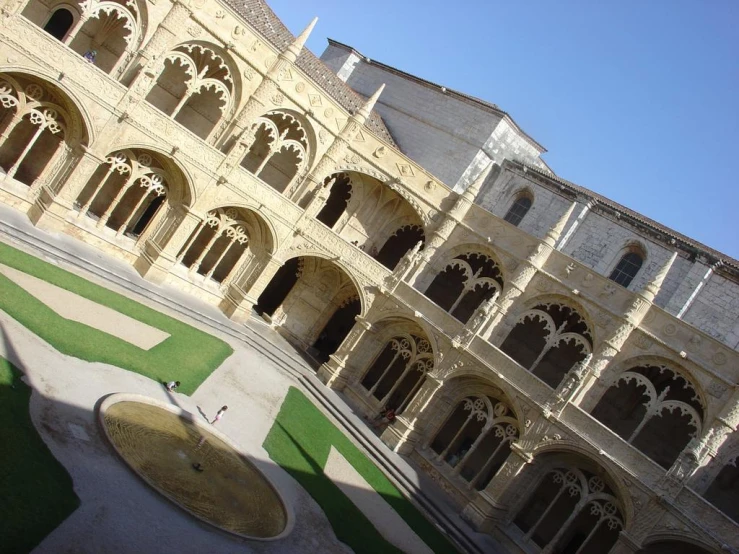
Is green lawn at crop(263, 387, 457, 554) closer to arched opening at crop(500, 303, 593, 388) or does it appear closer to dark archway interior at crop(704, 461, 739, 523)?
arched opening at crop(500, 303, 593, 388)

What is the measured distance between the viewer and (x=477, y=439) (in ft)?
72.3

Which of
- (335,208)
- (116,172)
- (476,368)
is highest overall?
(335,208)

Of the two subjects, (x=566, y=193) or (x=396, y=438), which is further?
(x=566, y=193)

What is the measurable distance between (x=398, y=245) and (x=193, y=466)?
18.1 metres

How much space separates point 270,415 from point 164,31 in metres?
13.4

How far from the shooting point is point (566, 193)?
27.3 meters

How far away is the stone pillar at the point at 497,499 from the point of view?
787 inches

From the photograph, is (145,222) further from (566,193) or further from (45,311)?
(566,193)

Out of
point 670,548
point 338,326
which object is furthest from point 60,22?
point 670,548

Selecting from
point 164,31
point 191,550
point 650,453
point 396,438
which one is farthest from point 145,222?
point 650,453

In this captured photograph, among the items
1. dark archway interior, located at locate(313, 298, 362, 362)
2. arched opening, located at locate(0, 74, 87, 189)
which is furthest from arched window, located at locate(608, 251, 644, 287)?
arched opening, located at locate(0, 74, 87, 189)

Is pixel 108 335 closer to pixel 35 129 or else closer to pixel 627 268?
pixel 35 129

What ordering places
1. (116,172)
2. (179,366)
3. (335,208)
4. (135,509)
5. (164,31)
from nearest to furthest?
(135,509), (179,366), (164,31), (116,172), (335,208)

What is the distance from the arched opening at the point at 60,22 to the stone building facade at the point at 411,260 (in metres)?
0.08
